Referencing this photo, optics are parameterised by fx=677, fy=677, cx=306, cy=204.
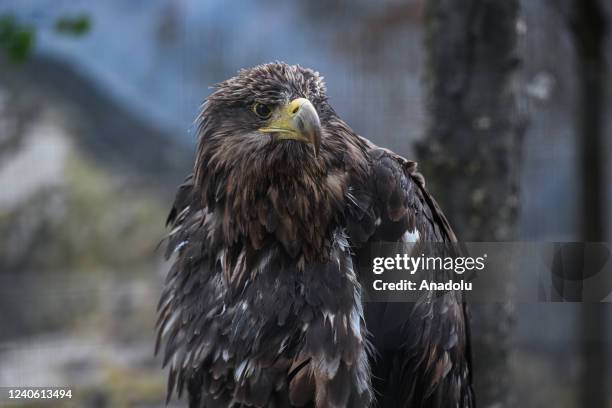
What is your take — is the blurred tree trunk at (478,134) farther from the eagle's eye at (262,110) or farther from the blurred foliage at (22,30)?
the blurred foliage at (22,30)

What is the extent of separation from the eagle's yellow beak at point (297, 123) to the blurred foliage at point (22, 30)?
150 cm

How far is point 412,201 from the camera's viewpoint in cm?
143

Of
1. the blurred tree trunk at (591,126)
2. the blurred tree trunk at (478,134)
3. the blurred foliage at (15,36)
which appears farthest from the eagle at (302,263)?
the blurred foliage at (15,36)

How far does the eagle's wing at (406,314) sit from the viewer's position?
1411 millimetres

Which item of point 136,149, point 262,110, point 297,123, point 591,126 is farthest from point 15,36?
point 591,126

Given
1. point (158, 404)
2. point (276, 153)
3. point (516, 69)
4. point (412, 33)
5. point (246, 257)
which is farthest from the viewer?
point (158, 404)

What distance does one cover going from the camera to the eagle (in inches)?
53.1

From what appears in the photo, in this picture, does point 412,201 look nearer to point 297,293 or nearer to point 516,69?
point 297,293

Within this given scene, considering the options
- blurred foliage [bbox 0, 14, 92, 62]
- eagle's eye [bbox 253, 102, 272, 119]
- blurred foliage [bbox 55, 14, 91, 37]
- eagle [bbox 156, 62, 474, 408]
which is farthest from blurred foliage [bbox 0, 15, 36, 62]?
eagle's eye [bbox 253, 102, 272, 119]

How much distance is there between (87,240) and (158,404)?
2.58 ft

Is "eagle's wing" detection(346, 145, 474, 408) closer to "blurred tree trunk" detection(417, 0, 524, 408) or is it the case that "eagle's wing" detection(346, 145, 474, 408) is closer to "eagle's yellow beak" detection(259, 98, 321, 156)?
"eagle's yellow beak" detection(259, 98, 321, 156)

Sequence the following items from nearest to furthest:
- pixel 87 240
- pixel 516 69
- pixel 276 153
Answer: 1. pixel 276 153
2. pixel 516 69
3. pixel 87 240

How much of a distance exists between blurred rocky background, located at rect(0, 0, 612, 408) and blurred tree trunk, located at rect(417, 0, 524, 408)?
60 mm

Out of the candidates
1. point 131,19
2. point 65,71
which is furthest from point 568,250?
point 65,71
